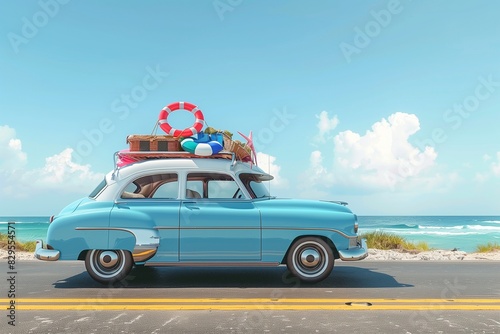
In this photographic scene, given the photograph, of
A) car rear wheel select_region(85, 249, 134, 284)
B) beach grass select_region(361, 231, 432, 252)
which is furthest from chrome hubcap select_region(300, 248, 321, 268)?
beach grass select_region(361, 231, 432, 252)

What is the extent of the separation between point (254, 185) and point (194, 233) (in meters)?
1.35

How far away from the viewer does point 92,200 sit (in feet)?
22.6

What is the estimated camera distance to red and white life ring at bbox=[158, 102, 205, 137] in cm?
717

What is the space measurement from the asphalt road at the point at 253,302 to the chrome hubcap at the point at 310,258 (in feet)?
1.11

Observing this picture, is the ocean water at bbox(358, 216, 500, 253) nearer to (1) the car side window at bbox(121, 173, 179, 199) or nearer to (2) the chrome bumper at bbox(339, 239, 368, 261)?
(2) the chrome bumper at bbox(339, 239, 368, 261)

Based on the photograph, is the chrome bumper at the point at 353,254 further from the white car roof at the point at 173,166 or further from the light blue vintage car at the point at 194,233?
the white car roof at the point at 173,166

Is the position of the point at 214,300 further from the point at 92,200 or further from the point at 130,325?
the point at 92,200

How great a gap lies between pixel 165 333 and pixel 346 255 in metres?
3.28

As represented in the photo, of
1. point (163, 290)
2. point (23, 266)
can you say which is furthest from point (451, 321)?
point (23, 266)

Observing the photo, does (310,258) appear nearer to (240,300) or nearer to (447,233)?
(240,300)

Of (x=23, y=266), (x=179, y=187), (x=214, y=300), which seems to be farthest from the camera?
(x=23, y=266)

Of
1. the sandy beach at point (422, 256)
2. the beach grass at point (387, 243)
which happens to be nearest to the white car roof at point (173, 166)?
the sandy beach at point (422, 256)

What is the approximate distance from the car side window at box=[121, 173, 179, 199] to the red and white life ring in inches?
30.7

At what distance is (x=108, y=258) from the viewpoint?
657 centimetres
